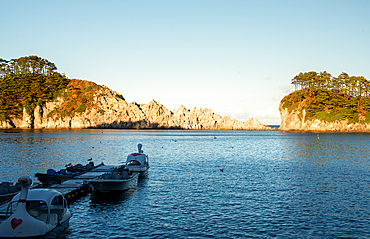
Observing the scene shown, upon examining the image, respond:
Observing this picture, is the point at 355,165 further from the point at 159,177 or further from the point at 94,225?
the point at 94,225

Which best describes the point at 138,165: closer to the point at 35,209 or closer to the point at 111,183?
the point at 111,183

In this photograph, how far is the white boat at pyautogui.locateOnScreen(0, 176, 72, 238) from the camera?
17016 millimetres

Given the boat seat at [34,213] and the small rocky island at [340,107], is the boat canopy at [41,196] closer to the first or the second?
the boat seat at [34,213]

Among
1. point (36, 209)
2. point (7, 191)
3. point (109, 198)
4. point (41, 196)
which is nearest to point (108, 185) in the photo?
point (109, 198)

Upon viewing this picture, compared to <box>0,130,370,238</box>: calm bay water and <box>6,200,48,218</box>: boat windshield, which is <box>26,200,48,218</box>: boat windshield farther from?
<box>0,130,370,238</box>: calm bay water

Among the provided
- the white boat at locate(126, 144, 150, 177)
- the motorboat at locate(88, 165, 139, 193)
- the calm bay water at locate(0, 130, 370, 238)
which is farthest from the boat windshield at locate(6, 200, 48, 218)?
the white boat at locate(126, 144, 150, 177)

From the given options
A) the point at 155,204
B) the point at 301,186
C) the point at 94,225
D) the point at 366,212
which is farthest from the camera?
the point at 301,186

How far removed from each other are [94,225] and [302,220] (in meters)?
16.6

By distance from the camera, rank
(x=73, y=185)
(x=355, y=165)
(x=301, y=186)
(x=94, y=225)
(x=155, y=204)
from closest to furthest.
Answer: (x=94, y=225) < (x=155, y=204) < (x=73, y=185) < (x=301, y=186) < (x=355, y=165)

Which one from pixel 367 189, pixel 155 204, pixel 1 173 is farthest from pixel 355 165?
pixel 1 173

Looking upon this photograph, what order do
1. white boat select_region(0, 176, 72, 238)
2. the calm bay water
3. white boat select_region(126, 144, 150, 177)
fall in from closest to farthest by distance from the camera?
white boat select_region(0, 176, 72, 238) < the calm bay water < white boat select_region(126, 144, 150, 177)

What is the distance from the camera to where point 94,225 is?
861 inches

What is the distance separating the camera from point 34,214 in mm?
19703

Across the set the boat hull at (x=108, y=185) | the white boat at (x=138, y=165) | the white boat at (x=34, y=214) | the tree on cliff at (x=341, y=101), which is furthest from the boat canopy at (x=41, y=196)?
the tree on cliff at (x=341, y=101)
